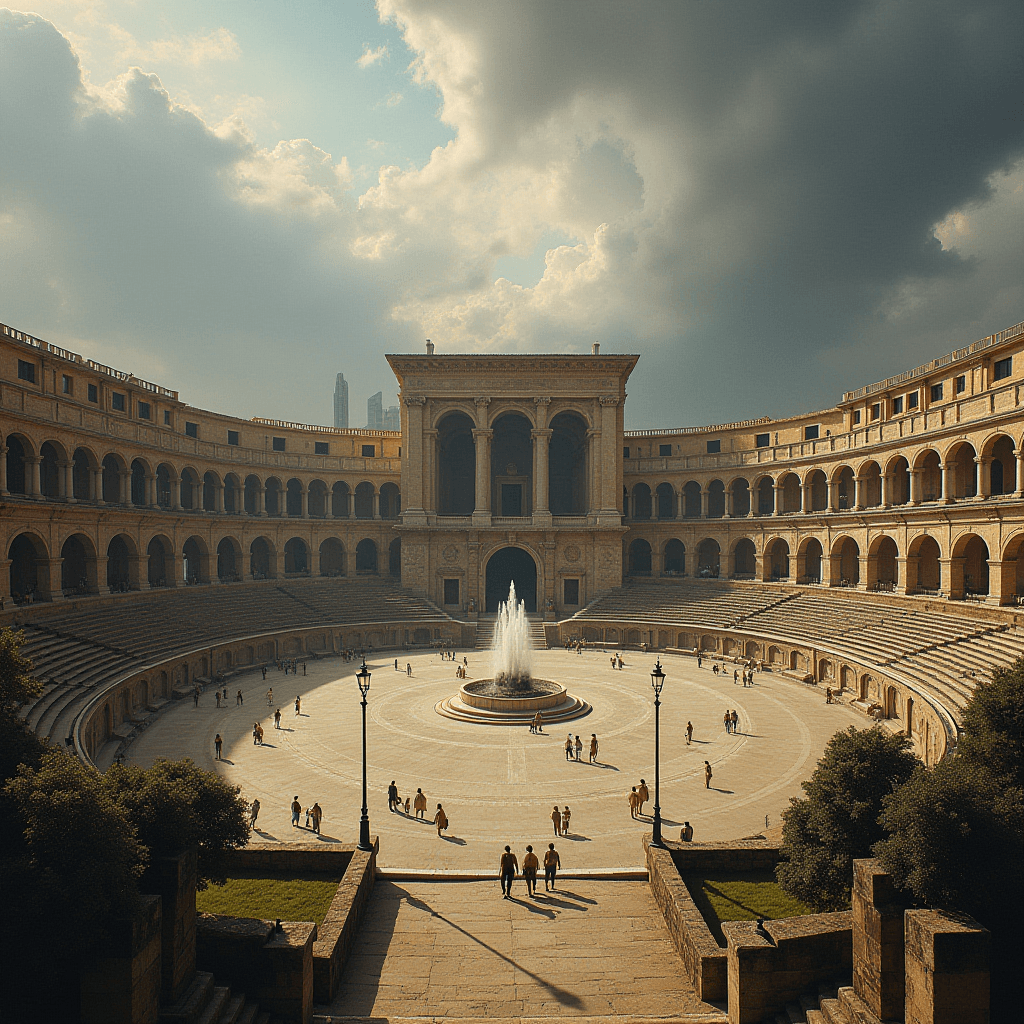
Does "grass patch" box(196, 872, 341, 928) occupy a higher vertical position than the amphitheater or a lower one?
lower

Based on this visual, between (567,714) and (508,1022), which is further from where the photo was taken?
(567,714)

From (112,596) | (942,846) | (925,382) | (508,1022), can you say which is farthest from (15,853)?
(925,382)

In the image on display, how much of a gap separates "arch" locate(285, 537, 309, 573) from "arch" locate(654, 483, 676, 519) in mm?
35841

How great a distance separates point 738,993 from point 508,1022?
13.5ft

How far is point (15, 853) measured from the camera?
30.3 ft

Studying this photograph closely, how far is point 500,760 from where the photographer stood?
25672mm

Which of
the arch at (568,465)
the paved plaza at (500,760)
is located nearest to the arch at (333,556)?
the arch at (568,465)

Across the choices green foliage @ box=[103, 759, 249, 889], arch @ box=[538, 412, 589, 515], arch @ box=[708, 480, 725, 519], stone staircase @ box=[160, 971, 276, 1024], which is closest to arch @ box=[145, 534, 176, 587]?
arch @ box=[538, 412, 589, 515]

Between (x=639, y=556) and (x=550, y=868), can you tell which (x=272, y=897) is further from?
(x=639, y=556)

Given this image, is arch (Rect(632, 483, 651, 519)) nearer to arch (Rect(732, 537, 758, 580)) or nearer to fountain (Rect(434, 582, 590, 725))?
arch (Rect(732, 537, 758, 580))

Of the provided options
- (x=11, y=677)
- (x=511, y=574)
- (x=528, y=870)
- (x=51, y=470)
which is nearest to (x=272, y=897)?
(x=528, y=870)

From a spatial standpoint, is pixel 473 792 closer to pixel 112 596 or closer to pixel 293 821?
pixel 293 821

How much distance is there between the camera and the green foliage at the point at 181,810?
1074 centimetres

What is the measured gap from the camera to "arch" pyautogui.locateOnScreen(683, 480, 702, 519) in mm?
64250
